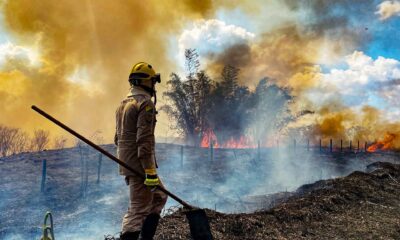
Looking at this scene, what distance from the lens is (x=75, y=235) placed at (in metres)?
11.4

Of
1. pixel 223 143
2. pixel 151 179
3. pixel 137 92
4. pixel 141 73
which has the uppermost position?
pixel 141 73

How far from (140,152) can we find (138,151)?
3 cm

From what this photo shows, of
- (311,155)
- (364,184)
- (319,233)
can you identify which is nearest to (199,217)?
(319,233)

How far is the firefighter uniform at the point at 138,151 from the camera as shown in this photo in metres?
4.52

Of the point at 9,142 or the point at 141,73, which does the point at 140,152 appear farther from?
the point at 9,142

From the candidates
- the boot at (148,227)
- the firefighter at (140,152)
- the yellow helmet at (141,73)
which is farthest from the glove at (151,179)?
the yellow helmet at (141,73)

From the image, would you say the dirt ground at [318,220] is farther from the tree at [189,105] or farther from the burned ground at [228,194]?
the tree at [189,105]

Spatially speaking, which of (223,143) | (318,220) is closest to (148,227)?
(318,220)

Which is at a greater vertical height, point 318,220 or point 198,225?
point 198,225

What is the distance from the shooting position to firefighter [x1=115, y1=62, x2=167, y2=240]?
451 cm

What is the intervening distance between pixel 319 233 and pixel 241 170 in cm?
1621

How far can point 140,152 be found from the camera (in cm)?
450

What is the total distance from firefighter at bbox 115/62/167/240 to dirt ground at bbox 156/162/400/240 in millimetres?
514

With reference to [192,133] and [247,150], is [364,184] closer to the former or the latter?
[247,150]
